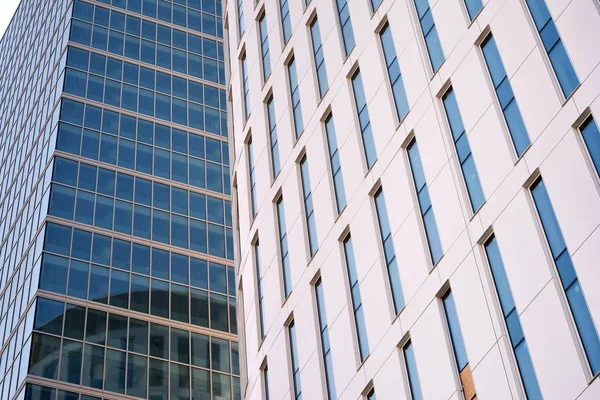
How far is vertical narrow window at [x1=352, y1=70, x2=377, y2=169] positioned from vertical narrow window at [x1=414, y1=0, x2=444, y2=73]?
3.58 metres

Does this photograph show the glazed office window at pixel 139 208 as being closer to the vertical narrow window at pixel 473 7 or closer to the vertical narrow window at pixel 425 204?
the vertical narrow window at pixel 425 204

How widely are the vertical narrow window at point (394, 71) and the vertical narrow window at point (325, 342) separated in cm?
652

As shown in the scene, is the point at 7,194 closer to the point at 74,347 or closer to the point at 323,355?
the point at 74,347

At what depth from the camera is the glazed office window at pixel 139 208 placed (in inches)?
2623

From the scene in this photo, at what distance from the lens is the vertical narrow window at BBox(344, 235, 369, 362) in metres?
32.4

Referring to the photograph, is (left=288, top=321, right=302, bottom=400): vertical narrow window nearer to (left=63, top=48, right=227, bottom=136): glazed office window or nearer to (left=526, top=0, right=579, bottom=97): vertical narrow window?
(left=526, top=0, right=579, bottom=97): vertical narrow window

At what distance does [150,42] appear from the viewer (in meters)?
80.8

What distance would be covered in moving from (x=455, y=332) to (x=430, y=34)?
10160mm

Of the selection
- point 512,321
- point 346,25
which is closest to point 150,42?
point 346,25

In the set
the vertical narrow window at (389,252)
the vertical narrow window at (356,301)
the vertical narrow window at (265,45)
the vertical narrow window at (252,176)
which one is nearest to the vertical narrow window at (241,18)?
the vertical narrow window at (265,45)

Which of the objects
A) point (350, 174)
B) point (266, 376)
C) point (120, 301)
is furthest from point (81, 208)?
point (350, 174)

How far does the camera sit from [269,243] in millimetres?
41656

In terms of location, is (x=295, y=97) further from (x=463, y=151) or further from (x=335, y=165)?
(x=463, y=151)

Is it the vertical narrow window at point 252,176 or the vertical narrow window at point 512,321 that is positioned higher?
the vertical narrow window at point 512,321
